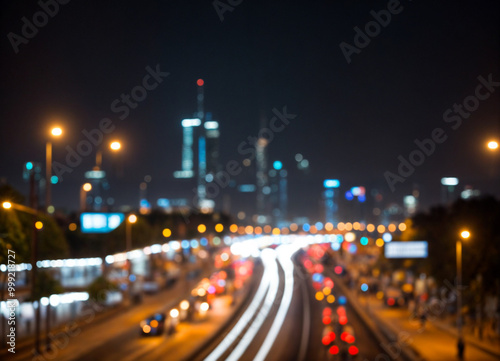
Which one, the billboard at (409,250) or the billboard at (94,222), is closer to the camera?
the billboard at (94,222)

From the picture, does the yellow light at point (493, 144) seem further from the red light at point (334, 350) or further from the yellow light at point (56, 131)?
the yellow light at point (56, 131)

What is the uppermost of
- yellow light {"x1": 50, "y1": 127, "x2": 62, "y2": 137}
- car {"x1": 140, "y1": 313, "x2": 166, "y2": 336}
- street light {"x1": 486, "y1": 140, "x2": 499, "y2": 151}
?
yellow light {"x1": 50, "y1": 127, "x2": 62, "y2": 137}

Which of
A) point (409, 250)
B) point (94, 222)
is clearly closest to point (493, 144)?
point (409, 250)

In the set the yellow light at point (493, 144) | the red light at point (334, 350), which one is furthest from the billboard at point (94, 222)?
the yellow light at point (493, 144)

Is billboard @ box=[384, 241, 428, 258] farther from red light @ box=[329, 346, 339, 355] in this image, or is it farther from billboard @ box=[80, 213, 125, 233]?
billboard @ box=[80, 213, 125, 233]

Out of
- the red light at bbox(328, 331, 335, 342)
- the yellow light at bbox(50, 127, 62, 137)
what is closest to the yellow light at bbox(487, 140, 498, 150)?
the red light at bbox(328, 331, 335, 342)

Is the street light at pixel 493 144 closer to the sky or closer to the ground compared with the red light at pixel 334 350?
closer to the sky

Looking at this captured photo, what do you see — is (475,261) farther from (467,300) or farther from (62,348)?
(62,348)

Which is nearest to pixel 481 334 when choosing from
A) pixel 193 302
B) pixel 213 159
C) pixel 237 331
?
pixel 237 331
